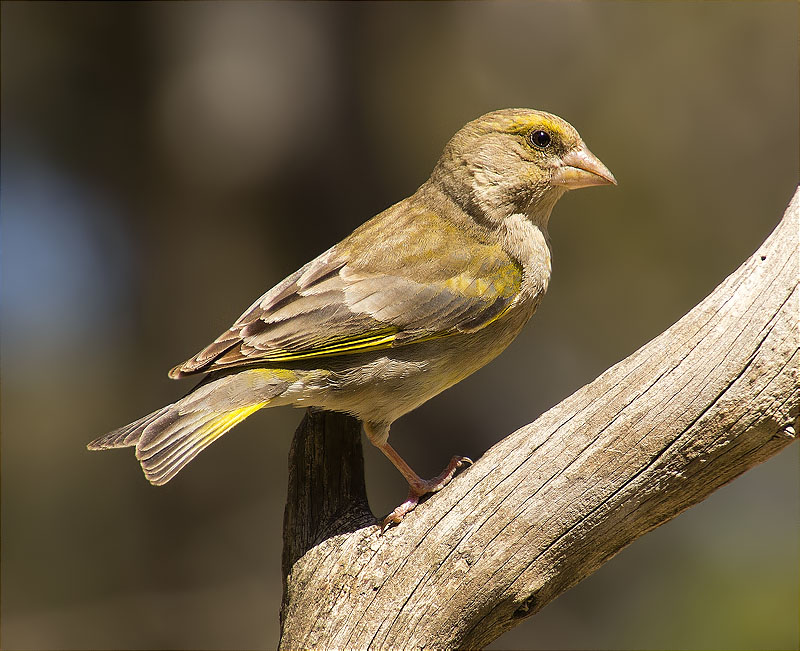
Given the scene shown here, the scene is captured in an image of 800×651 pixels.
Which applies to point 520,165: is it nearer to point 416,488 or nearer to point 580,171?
point 580,171

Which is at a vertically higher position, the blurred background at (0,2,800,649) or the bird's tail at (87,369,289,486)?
the blurred background at (0,2,800,649)

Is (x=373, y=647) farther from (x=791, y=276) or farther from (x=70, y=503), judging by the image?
(x=70, y=503)

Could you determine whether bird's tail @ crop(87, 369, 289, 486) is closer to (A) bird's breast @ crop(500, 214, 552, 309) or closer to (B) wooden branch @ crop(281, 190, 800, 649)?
(B) wooden branch @ crop(281, 190, 800, 649)

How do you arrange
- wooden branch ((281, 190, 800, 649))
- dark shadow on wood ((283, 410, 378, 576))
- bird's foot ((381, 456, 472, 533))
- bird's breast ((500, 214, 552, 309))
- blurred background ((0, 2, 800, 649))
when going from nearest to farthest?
wooden branch ((281, 190, 800, 649)) < bird's foot ((381, 456, 472, 533)) < dark shadow on wood ((283, 410, 378, 576)) < bird's breast ((500, 214, 552, 309)) < blurred background ((0, 2, 800, 649))

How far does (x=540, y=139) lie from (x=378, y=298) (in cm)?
113

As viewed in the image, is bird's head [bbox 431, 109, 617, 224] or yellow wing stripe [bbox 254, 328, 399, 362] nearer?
yellow wing stripe [bbox 254, 328, 399, 362]

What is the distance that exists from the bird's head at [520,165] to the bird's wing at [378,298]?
0.23 meters

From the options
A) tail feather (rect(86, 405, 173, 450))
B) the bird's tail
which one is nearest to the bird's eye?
the bird's tail

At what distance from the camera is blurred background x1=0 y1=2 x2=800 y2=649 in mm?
6723

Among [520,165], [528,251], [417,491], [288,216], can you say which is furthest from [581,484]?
[288,216]

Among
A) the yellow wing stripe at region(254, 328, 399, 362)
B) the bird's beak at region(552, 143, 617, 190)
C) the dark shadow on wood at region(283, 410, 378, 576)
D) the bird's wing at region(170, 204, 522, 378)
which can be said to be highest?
the bird's beak at region(552, 143, 617, 190)

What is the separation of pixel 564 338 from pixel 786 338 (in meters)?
4.73

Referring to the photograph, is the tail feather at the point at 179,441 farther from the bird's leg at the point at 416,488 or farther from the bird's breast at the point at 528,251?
the bird's breast at the point at 528,251

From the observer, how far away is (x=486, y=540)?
2.99 meters
